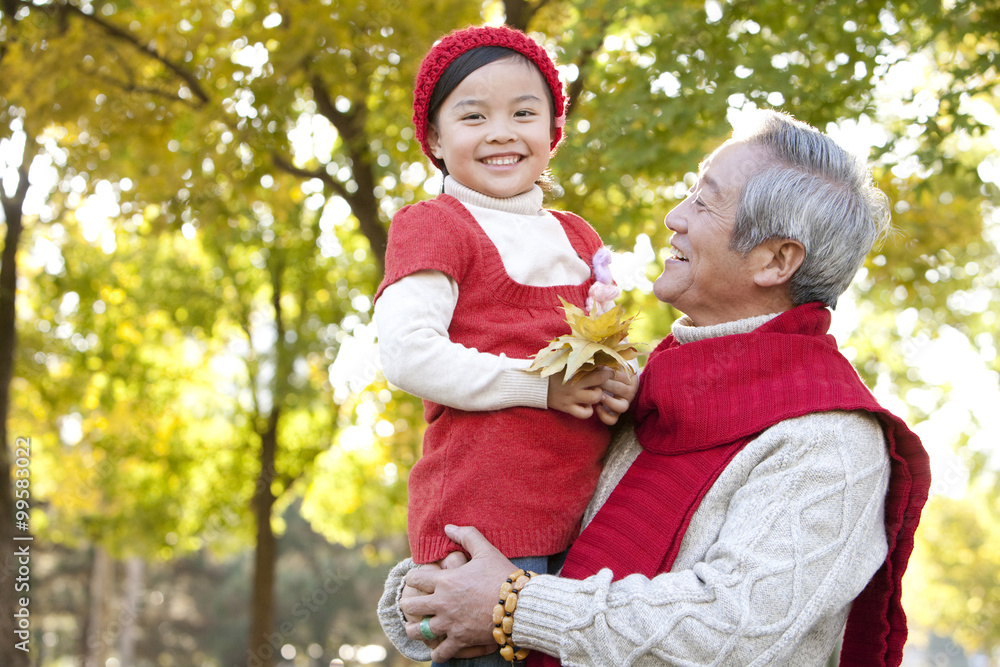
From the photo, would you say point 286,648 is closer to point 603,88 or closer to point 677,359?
point 603,88

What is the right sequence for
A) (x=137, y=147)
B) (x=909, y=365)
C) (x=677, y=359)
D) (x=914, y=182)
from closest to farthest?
(x=677, y=359), (x=914, y=182), (x=137, y=147), (x=909, y=365)

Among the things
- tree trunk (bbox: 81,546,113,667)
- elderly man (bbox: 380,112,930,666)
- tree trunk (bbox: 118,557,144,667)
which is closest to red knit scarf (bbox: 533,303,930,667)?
elderly man (bbox: 380,112,930,666)

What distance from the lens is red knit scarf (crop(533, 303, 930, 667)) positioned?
77.7 inches

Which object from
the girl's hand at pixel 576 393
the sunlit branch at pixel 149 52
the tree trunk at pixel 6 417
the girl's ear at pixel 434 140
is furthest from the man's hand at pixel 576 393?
the tree trunk at pixel 6 417

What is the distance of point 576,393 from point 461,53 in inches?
36.4

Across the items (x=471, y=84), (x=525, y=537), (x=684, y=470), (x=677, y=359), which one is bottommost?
(x=525, y=537)

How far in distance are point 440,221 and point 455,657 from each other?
101 cm

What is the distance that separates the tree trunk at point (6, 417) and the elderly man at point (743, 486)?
19.1 ft

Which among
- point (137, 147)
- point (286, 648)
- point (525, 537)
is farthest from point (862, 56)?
point (286, 648)

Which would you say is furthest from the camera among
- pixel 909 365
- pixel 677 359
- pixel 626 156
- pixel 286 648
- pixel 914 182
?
pixel 286 648

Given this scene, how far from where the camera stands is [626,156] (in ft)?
16.5

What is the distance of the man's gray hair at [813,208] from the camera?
207 centimetres

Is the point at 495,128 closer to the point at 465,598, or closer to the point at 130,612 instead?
the point at 465,598

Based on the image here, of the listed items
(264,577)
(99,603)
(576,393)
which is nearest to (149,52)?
(576,393)
